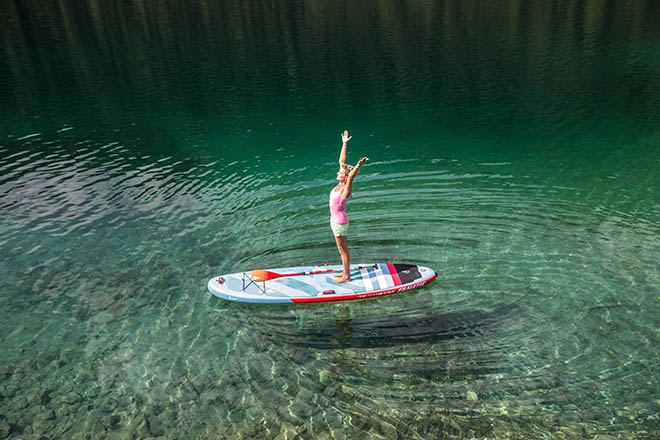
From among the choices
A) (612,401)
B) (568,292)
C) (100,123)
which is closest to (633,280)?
(568,292)

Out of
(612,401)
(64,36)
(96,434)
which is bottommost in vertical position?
(612,401)

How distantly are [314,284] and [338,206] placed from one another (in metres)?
2.55

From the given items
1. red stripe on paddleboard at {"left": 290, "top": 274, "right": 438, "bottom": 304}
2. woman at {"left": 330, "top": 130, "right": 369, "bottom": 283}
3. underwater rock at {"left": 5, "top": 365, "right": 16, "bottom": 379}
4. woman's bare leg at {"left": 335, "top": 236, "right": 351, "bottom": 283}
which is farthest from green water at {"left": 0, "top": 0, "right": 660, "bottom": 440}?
woman at {"left": 330, "top": 130, "right": 369, "bottom": 283}

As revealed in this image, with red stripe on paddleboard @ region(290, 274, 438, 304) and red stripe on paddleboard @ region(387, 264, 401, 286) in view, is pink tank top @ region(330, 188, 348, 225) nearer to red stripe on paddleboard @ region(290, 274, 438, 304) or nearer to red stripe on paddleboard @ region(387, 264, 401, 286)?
red stripe on paddleboard @ region(290, 274, 438, 304)

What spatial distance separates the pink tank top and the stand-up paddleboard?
197cm

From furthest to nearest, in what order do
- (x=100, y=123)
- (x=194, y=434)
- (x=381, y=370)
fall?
1. (x=100, y=123)
2. (x=381, y=370)
3. (x=194, y=434)

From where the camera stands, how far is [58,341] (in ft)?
39.2

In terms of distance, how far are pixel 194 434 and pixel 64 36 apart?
73565mm

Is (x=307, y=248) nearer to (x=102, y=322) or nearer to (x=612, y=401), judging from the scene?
(x=102, y=322)

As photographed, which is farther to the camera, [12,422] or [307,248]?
[307,248]

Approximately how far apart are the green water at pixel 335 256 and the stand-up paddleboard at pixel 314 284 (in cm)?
35

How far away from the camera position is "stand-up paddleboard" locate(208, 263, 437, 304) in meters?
13.0

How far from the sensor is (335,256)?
50.1 ft

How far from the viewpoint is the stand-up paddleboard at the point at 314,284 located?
13039 mm
